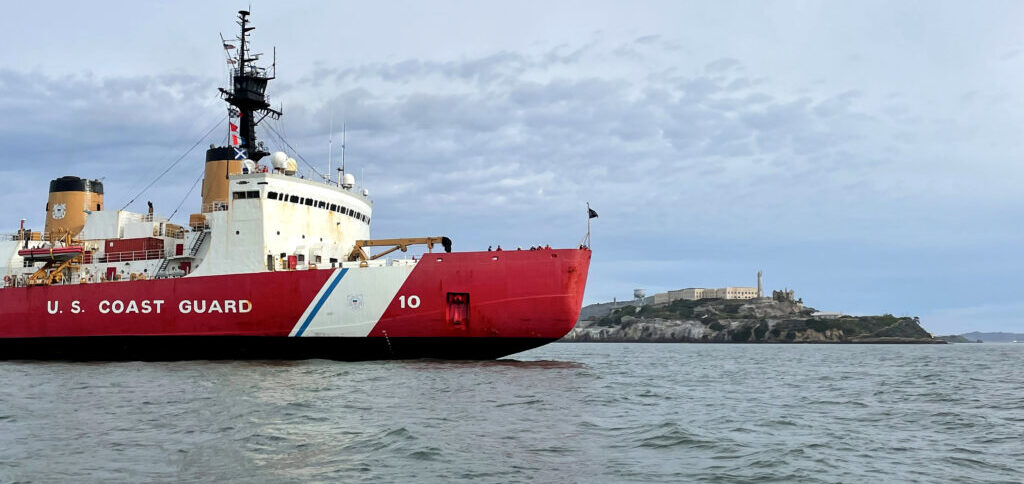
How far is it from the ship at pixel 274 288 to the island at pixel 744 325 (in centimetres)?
10883

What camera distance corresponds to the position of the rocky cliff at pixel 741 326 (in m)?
129

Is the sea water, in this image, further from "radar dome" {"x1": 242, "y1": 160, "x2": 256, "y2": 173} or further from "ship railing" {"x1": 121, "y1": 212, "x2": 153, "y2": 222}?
"ship railing" {"x1": 121, "y1": 212, "x2": 153, "y2": 222}

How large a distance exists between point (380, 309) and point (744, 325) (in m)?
117

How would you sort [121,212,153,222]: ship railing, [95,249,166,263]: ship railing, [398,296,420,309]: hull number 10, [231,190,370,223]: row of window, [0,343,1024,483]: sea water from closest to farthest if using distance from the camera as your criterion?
[0,343,1024,483]: sea water → [398,296,420,309]: hull number 10 → [231,190,370,223]: row of window → [95,249,166,263]: ship railing → [121,212,153,222]: ship railing

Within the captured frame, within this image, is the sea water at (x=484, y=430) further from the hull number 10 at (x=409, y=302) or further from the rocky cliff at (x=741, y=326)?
the rocky cliff at (x=741, y=326)

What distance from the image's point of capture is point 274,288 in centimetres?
2578

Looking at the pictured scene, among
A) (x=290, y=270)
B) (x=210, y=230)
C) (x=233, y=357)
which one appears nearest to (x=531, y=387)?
(x=290, y=270)

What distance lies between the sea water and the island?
11388 cm

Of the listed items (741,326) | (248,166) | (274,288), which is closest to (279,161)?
(248,166)

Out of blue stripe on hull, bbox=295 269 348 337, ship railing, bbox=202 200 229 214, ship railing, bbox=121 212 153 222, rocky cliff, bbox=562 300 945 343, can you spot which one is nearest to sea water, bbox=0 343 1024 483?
blue stripe on hull, bbox=295 269 348 337

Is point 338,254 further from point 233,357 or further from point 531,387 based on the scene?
point 531,387

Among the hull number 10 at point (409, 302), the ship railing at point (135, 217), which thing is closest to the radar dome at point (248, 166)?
the ship railing at point (135, 217)

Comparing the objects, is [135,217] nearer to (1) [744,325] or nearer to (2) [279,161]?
(2) [279,161]

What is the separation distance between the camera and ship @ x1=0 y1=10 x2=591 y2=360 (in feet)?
82.3
